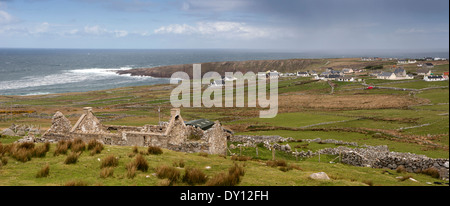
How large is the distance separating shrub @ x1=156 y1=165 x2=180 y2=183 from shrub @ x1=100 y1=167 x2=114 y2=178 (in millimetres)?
1770

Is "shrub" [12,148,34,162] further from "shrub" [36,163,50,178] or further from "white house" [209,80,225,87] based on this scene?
"white house" [209,80,225,87]

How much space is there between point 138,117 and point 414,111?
63.1m

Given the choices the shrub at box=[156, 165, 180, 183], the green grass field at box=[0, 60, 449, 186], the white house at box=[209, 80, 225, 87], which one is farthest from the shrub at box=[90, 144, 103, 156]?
the white house at box=[209, 80, 225, 87]

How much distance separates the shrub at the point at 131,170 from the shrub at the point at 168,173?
920mm

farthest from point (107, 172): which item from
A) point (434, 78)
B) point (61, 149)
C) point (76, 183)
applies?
point (434, 78)

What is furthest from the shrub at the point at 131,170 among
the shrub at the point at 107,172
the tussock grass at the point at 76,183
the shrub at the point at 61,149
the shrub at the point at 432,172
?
the shrub at the point at 432,172

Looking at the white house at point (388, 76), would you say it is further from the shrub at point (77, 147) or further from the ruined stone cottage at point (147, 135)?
the shrub at point (77, 147)

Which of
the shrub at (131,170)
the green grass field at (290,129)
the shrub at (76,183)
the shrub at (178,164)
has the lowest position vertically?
the green grass field at (290,129)

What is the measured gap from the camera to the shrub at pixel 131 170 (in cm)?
1270

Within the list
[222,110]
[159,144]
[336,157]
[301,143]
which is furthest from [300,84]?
[159,144]

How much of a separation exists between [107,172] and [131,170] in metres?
0.90

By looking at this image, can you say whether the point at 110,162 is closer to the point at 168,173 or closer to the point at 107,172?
the point at 107,172

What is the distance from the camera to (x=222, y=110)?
94.3 m
